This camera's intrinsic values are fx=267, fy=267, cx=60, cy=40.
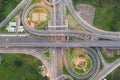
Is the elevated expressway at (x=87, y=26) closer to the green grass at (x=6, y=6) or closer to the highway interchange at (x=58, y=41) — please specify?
the highway interchange at (x=58, y=41)

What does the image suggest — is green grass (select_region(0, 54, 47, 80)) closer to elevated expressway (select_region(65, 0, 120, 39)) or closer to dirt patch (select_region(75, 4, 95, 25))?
elevated expressway (select_region(65, 0, 120, 39))

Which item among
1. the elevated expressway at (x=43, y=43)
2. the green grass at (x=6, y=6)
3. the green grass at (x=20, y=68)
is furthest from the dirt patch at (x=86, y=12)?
the green grass at (x=20, y=68)

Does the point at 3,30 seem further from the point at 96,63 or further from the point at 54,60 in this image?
the point at 96,63

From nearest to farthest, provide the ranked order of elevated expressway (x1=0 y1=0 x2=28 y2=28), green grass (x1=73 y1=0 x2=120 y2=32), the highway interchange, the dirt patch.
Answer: the highway interchange
green grass (x1=73 y1=0 x2=120 y2=32)
the dirt patch
elevated expressway (x1=0 y1=0 x2=28 y2=28)

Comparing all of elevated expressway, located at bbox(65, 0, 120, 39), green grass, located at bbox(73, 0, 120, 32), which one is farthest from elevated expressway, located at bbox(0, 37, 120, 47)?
green grass, located at bbox(73, 0, 120, 32)

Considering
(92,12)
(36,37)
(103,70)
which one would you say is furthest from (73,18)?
(103,70)

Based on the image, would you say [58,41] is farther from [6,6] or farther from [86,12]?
[6,6]

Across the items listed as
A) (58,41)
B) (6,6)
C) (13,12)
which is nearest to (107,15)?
(58,41)
